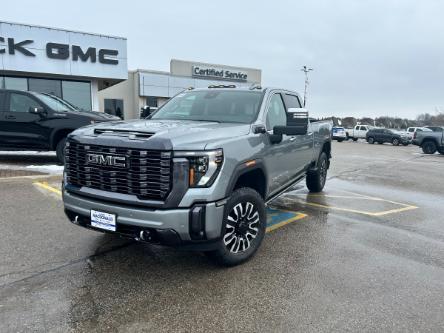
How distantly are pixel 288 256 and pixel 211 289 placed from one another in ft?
3.99

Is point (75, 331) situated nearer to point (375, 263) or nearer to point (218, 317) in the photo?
point (218, 317)

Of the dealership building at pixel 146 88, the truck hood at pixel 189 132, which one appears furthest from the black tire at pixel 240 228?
the dealership building at pixel 146 88

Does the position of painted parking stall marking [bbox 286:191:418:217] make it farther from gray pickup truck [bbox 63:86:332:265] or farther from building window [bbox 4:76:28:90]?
building window [bbox 4:76:28:90]

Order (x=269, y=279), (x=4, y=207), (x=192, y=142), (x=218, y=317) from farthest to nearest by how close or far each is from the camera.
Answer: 1. (x=4, y=207)
2. (x=269, y=279)
3. (x=192, y=142)
4. (x=218, y=317)

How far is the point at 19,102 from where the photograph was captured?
949cm

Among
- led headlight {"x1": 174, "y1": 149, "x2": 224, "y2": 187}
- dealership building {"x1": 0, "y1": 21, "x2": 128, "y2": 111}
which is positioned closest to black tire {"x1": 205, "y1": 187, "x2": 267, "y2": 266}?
led headlight {"x1": 174, "y1": 149, "x2": 224, "y2": 187}

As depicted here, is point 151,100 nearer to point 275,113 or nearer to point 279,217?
point 279,217

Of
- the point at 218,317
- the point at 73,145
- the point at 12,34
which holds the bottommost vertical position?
the point at 218,317

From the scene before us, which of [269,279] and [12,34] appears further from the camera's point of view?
[12,34]

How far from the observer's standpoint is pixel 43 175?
27.7 feet

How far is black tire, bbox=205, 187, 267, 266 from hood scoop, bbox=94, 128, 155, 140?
3.31 feet

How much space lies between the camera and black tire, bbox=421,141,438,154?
70.6 feet

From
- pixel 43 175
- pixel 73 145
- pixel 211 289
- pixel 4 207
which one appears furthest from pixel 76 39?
pixel 211 289

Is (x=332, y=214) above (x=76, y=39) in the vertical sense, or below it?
below
